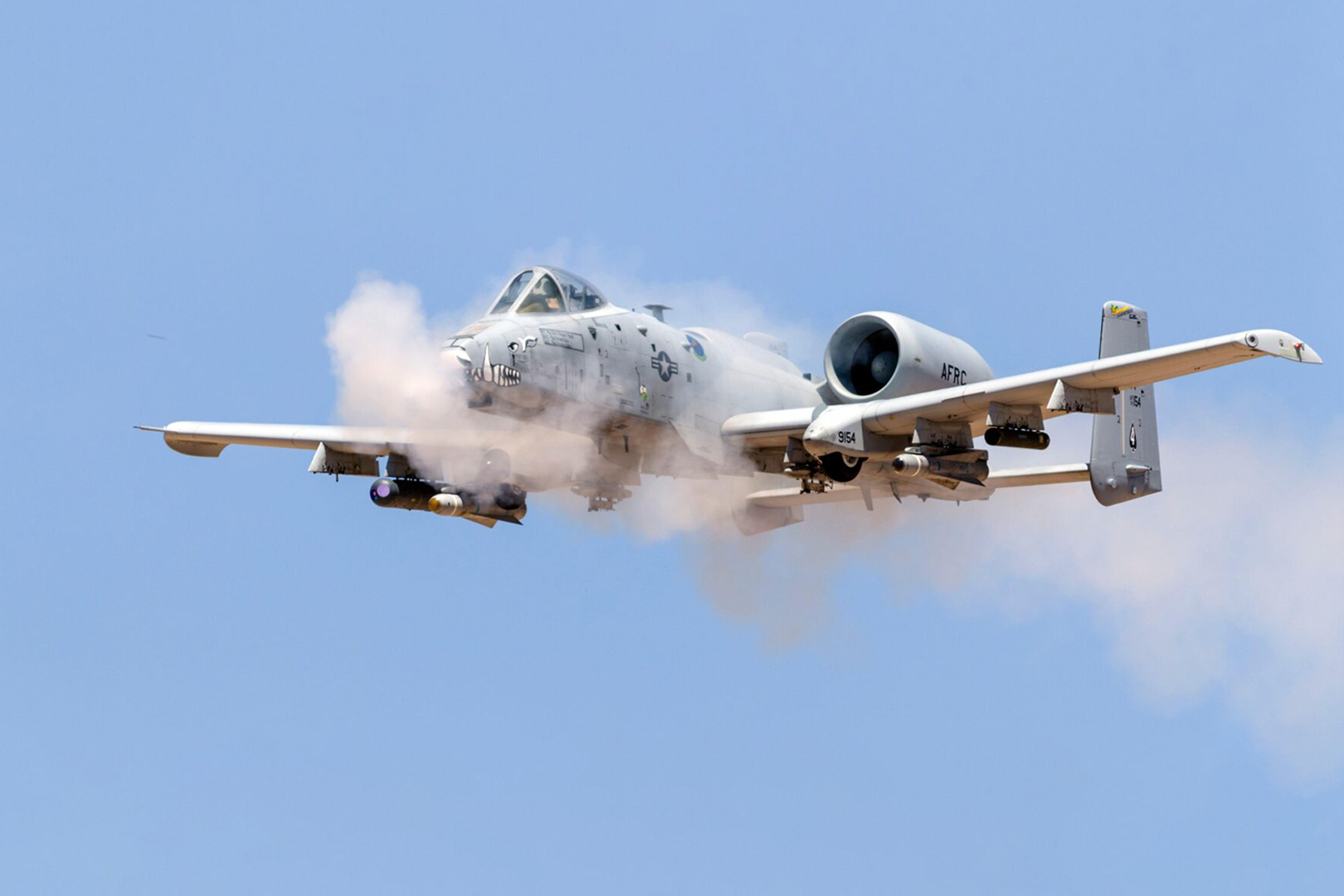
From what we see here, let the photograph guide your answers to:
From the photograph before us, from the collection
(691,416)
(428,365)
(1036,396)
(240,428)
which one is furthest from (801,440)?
(240,428)

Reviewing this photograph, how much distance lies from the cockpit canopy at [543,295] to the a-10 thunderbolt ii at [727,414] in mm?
22

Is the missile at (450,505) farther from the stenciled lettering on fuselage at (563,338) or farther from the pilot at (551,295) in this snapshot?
the pilot at (551,295)

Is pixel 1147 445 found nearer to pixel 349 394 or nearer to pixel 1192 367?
pixel 1192 367

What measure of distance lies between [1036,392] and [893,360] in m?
3.44

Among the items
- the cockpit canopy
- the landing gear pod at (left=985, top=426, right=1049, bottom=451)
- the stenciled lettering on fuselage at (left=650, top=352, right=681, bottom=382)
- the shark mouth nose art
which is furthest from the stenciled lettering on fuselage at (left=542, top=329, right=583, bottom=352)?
the landing gear pod at (left=985, top=426, right=1049, bottom=451)

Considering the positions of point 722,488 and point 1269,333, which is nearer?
point 1269,333

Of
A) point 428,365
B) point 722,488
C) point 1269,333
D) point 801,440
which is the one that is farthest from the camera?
point 722,488

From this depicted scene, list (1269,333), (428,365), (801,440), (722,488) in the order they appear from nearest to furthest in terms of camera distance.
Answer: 1. (1269,333)
2. (428,365)
3. (801,440)
4. (722,488)

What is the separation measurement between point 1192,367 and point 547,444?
29.3 feet

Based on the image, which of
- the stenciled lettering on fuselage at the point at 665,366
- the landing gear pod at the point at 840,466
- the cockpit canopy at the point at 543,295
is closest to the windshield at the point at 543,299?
the cockpit canopy at the point at 543,295

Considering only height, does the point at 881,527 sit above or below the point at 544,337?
below

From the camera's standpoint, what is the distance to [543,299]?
25016mm

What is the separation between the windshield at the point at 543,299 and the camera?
24.9m

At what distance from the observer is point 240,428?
1175 inches
